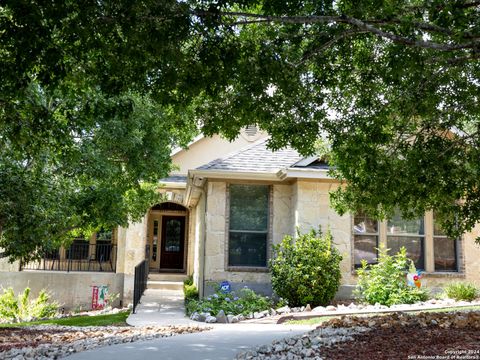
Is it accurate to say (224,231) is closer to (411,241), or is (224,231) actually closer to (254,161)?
(254,161)

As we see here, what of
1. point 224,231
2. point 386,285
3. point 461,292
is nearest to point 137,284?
point 224,231

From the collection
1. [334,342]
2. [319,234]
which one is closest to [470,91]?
[334,342]

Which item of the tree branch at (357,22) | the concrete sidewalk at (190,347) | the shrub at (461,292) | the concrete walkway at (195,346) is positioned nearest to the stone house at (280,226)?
the shrub at (461,292)

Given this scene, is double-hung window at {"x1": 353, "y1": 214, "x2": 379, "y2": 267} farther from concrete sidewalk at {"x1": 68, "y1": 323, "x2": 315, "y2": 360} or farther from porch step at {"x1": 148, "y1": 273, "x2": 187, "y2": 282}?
porch step at {"x1": 148, "y1": 273, "x2": 187, "y2": 282}

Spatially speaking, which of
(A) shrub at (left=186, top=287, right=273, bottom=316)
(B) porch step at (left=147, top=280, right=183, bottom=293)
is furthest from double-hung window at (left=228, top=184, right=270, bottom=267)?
(B) porch step at (left=147, top=280, right=183, bottom=293)

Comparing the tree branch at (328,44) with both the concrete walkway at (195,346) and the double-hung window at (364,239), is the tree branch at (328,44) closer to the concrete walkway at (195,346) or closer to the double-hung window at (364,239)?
the concrete walkway at (195,346)

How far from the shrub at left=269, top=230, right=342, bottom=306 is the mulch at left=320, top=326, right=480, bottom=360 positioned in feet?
16.5

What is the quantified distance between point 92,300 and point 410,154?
45.5 feet

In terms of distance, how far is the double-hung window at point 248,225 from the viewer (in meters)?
14.0

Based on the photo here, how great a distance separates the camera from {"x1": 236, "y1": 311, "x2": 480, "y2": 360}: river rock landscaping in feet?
17.6

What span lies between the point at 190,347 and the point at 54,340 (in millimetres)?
2776

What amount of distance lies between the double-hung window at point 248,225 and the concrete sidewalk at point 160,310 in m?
2.16

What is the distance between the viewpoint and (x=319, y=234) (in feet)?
43.4

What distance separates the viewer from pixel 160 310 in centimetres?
1327
